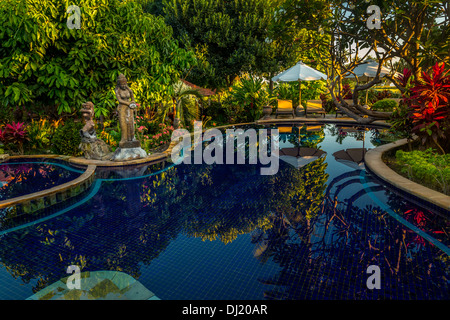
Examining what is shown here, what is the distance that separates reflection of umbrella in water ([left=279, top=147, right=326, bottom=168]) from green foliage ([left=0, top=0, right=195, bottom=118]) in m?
5.57

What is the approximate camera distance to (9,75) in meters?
10.4

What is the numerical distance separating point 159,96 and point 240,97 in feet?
25.1

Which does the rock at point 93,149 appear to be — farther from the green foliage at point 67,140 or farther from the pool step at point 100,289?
the pool step at point 100,289

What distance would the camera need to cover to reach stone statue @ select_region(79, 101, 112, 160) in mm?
9984

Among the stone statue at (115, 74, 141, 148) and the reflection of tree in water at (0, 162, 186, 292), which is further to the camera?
the stone statue at (115, 74, 141, 148)

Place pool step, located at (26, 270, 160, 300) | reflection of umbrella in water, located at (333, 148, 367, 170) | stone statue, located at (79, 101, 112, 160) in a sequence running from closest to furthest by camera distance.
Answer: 1. pool step, located at (26, 270, 160, 300)
2. reflection of umbrella in water, located at (333, 148, 367, 170)
3. stone statue, located at (79, 101, 112, 160)

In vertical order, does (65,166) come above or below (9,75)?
below

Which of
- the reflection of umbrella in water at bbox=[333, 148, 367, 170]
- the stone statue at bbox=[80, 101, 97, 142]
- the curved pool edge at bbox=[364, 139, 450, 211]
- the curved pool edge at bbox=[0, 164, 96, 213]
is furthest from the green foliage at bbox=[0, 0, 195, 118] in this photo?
the curved pool edge at bbox=[364, 139, 450, 211]

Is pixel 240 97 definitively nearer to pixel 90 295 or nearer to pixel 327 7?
pixel 327 7

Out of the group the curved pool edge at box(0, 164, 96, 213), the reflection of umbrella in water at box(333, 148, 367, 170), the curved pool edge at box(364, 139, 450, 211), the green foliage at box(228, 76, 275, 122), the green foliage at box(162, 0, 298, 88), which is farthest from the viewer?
the green foliage at box(162, 0, 298, 88)

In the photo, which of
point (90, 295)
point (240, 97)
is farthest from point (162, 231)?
point (240, 97)

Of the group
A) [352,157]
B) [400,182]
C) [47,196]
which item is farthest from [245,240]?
[352,157]

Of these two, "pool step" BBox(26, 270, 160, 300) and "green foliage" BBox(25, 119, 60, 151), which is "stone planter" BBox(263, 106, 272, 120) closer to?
"green foliage" BBox(25, 119, 60, 151)

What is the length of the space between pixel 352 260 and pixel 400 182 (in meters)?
3.60
